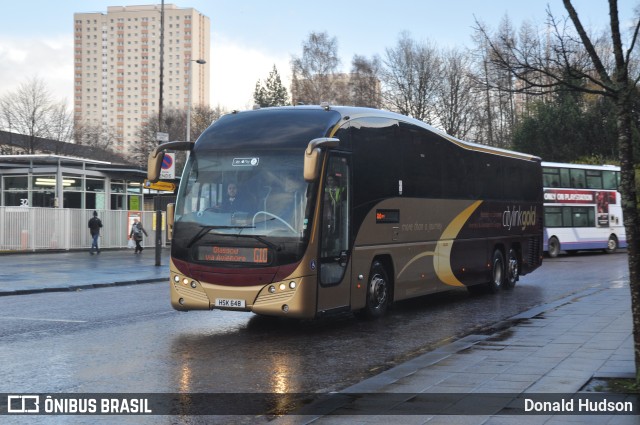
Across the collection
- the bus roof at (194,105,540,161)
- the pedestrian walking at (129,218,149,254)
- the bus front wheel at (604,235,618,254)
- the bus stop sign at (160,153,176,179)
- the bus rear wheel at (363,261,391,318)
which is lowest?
the bus rear wheel at (363,261,391,318)

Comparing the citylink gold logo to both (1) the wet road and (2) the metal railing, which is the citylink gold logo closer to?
(1) the wet road

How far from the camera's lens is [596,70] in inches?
294

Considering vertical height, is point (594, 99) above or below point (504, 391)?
above

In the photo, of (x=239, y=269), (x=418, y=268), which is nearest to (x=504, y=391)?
(x=239, y=269)

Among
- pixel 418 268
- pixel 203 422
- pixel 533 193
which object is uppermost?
pixel 533 193

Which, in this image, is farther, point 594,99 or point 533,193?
point 594,99

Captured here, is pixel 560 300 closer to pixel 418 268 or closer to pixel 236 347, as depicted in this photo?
pixel 418 268

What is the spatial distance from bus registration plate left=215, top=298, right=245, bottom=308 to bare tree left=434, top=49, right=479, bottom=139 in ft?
150

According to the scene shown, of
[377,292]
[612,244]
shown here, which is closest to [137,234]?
[612,244]

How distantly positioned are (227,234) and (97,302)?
6.00 metres

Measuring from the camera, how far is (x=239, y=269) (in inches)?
444

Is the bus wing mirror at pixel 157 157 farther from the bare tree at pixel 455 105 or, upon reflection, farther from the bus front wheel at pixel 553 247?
the bare tree at pixel 455 105

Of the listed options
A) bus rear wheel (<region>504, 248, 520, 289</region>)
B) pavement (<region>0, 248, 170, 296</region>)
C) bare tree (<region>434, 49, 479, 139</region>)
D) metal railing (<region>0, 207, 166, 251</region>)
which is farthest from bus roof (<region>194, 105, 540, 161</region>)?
bare tree (<region>434, 49, 479, 139</region>)

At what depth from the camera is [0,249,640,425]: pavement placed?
636cm
